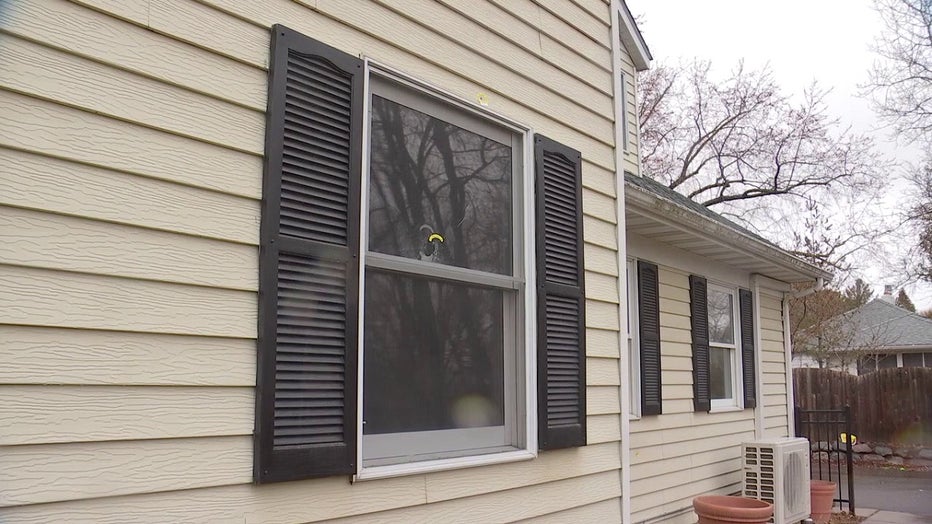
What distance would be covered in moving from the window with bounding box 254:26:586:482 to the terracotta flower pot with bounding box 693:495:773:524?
2.85 metres

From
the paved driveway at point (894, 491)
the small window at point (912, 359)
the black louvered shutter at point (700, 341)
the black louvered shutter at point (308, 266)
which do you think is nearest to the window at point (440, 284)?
the black louvered shutter at point (308, 266)

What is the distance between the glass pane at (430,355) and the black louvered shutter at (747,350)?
5163 mm

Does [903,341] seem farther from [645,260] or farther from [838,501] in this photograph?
[645,260]

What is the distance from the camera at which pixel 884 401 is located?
51.9ft

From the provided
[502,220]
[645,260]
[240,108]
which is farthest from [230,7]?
[645,260]

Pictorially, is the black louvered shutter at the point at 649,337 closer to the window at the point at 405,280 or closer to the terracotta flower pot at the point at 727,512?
the terracotta flower pot at the point at 727,512

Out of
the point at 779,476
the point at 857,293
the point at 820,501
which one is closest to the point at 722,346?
the point at 779,476

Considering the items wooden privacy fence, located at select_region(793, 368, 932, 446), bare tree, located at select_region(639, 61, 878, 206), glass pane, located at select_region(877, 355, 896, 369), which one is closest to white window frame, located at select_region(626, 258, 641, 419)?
wooden privacy fence, located at select_region(793, 368, 932, 446)

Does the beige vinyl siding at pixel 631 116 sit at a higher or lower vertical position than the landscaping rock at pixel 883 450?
higher

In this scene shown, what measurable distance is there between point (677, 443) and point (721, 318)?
1718mm

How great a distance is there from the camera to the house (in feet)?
6.15

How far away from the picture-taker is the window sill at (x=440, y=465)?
2.57m

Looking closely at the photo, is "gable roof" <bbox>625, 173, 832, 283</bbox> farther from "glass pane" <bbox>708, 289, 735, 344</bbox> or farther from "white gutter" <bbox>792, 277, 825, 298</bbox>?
"white gutter" <bbox>792, 277, 825, 298</bbox>

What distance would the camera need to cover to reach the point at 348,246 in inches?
99.9
